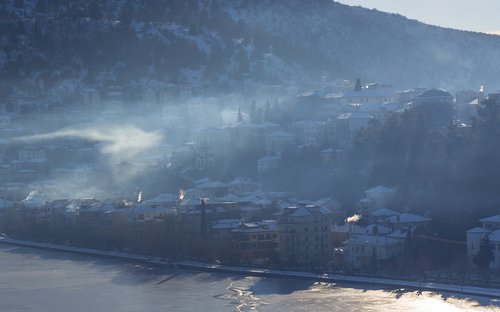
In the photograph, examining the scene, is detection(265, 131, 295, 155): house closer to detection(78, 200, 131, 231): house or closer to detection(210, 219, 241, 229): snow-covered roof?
detection(78, 200, 131, 231): house

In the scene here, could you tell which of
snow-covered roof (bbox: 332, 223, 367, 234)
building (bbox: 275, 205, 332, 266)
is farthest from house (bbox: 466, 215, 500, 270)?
building (bbox: 275, 205, 332, 266)

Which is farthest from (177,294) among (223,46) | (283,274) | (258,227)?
(223,46)

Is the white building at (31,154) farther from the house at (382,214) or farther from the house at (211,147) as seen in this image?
the house at (382,214)

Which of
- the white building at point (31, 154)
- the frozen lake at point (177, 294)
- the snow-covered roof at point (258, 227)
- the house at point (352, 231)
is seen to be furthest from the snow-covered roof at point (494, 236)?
the white building at point (31, 154)

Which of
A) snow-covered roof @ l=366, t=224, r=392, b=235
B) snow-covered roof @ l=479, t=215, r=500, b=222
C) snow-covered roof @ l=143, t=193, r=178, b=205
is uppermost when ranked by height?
snow-covered roof @ l=479, t=215, r=500, b=222

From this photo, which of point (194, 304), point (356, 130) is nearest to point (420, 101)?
point (356, 130)
